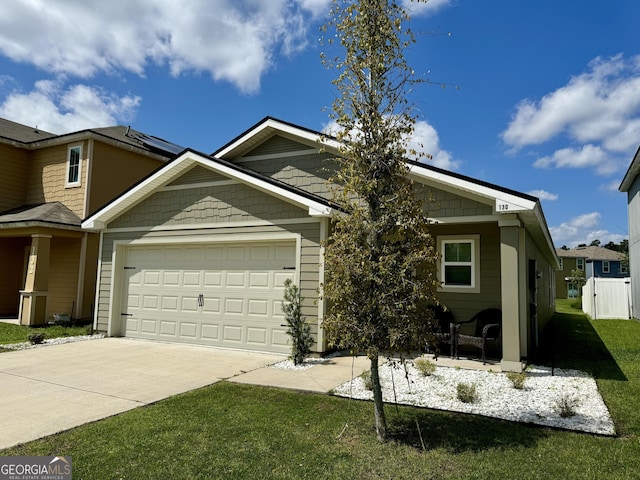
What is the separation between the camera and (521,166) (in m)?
17.1

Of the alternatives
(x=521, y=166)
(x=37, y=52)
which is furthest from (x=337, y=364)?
(x=521, y=166)

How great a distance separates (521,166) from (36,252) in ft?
58.6

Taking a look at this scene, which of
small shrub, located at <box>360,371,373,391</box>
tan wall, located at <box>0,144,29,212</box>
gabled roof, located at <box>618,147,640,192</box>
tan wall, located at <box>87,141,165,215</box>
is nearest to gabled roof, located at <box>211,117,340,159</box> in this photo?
tan wall, located at <box>87,141,165,215</box>

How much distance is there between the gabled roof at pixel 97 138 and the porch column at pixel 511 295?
11.7 meters

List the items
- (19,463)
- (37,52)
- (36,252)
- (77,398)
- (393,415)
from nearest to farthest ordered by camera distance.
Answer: (19,463) → (393,415) → (77,398) → (37,52) → (36,252)

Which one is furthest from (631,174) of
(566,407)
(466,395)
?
(466,395)

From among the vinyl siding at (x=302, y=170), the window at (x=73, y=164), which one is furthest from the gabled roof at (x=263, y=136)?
the window at (x=73, y=164)

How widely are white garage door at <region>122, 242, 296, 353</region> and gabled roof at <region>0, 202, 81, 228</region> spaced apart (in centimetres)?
353

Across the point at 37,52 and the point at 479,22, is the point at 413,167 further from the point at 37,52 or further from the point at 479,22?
the point at 37,52

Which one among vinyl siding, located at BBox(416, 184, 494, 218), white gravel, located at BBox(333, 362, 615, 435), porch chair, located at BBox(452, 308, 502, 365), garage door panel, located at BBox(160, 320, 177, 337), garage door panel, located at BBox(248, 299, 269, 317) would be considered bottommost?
white gravel, located at BBox(333, 362, 615, 435)

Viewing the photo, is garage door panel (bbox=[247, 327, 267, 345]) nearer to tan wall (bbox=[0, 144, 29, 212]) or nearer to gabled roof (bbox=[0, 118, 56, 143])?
tan wall (bbox=[0, 144, 29, 212])

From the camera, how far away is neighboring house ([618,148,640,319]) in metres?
16.7

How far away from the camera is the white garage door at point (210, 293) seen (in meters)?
9.13

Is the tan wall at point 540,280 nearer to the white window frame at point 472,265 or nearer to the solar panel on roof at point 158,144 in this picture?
the white window frame at point 472,265
